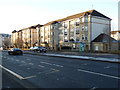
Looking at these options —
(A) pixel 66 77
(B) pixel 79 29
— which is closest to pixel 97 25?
(B) pixel 79 29

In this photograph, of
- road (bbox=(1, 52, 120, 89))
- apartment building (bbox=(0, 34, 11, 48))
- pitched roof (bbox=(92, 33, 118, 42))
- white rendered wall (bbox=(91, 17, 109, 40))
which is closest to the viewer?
road (bbox=(1, 52, 120, 89))

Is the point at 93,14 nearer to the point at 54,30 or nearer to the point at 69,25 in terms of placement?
the point at 69,25

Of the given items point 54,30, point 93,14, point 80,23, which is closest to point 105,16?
point 93,14

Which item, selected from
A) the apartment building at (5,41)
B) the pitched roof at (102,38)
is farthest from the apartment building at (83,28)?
the apartment building at (5,41)

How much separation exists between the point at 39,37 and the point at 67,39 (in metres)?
26.0

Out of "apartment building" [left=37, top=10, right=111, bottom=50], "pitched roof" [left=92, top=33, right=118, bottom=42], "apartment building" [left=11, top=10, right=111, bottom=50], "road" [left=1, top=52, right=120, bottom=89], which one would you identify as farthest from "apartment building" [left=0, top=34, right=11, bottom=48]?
"road" [left=1, top=52, right=120, bottom=89]

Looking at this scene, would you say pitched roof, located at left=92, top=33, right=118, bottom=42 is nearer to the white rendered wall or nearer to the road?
the white rendered wall

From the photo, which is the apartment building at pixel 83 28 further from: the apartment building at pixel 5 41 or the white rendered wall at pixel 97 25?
the apartment building at pixel 5 41

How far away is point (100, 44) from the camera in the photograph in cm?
3884

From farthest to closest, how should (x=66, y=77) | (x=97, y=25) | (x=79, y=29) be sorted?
(x=79, y=29), (x=97, y=25), (x=66, y=77)

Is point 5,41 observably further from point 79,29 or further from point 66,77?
point 66,77

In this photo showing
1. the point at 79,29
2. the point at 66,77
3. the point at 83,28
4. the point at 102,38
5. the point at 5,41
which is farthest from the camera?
the point at 5,41

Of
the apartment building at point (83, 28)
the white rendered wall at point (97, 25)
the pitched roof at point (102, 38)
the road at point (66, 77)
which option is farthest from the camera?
the white rendered wall at point (97, 25)

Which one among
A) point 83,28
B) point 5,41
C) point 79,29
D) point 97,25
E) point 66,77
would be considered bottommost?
point 66,77
